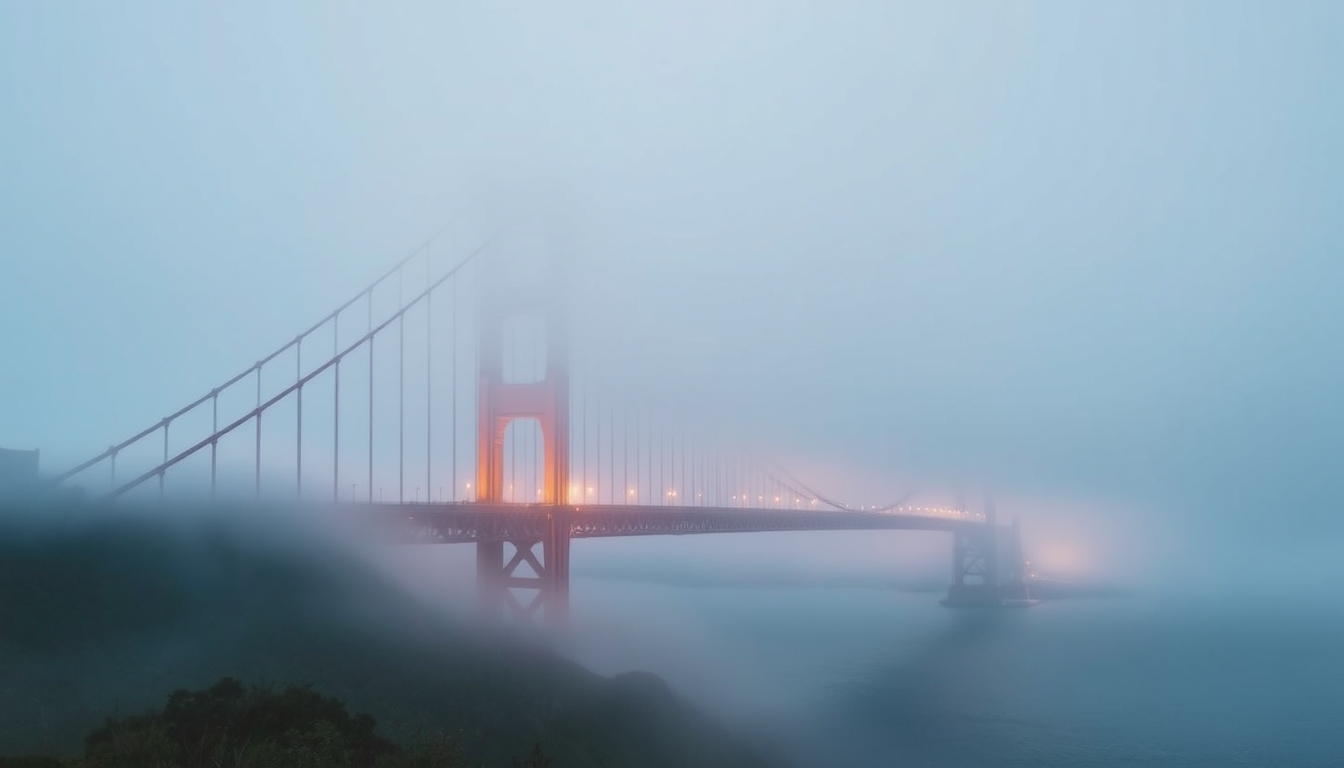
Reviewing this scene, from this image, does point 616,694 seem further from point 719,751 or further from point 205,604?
point 205,604

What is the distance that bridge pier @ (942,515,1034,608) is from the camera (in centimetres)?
8106

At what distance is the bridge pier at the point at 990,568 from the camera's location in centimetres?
8106

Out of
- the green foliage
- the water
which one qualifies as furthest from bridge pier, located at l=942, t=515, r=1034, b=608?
the green foliage

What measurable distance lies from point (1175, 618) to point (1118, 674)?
4095cm

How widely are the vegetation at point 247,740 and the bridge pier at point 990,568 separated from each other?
74572mm

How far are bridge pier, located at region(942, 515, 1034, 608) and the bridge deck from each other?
32758 mm

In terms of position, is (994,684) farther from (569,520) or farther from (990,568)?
(990,568)

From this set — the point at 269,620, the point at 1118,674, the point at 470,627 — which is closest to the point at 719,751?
the point at 470,627

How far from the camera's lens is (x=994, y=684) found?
40469 millimetres

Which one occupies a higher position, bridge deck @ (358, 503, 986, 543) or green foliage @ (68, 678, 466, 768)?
bridge deck @ (358, 503, 986, 543)

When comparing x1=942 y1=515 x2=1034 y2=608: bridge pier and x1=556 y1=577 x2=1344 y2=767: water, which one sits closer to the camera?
x1=556 y1=577 x2=1344 y2=767: water

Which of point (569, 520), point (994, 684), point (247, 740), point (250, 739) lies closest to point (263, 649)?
point (250, 739)

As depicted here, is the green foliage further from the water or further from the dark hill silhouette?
the water

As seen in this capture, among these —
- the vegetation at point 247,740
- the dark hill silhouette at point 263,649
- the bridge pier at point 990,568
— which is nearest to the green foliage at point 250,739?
the vegetation at point 247,740
